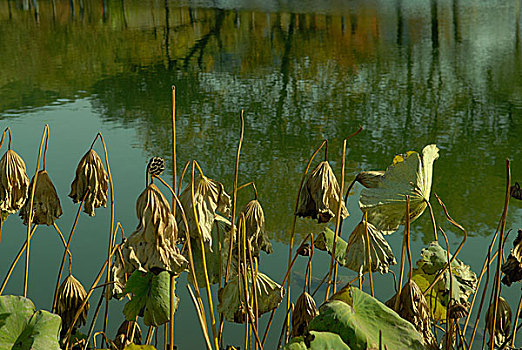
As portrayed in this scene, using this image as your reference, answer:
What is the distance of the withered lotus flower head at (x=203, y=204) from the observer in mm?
1074

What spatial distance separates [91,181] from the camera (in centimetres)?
119

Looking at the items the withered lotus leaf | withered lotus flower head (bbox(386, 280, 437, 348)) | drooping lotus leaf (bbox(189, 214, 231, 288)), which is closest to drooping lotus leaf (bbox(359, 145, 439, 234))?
withered lotus flower head (bbox(386, 280, 437, 348))

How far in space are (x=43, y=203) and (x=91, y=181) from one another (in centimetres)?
13

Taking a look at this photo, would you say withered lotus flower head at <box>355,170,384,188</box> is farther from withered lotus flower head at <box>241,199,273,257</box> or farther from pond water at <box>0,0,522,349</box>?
pond water at <box>0,0,522,349</box>

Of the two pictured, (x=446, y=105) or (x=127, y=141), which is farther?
(x=446, y=105)

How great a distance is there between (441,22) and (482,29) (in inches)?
53.9

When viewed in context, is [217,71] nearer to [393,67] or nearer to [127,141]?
[393,67]

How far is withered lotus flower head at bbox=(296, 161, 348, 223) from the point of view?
1124 mm

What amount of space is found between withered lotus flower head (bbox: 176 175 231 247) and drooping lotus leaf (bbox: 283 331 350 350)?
0.92 feet

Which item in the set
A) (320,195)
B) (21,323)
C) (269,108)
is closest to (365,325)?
(320,195)

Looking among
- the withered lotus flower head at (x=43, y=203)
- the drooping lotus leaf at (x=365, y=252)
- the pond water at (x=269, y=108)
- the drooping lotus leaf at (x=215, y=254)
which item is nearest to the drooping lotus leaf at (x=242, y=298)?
the drooping lotus leaf at (x=215, y=254)

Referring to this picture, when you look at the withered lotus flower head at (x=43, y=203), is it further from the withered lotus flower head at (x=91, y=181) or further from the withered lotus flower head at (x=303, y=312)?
the withered lotus flower head at (x=303, y=312)

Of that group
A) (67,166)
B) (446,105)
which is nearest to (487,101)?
(446,105)

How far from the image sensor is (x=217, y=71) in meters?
8.43
